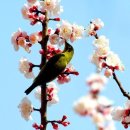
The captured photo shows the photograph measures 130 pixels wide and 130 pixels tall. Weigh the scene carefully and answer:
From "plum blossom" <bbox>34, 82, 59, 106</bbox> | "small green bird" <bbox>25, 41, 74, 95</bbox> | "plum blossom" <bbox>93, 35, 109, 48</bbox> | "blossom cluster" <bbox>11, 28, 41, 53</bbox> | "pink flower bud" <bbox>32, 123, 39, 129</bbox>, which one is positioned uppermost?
"blossom cluster" <bbox>11, 28, 41, 53</bbox>

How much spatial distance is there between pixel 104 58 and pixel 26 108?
3.56 ft

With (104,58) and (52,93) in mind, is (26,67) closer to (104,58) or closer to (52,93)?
(52,93)

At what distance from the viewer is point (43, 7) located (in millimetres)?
4320

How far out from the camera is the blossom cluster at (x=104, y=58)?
12.4 ft

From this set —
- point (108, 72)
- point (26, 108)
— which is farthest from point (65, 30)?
point (26, 108)

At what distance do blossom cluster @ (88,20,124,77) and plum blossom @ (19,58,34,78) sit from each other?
29.9 inches

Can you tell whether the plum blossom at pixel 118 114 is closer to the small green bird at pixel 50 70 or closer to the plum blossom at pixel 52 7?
the small green bird at pixel 50 70

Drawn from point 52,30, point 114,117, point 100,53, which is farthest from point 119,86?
point 52,30

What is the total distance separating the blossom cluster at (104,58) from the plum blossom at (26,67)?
0.76 m

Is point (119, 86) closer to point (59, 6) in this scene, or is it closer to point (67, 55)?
point (67, 55)

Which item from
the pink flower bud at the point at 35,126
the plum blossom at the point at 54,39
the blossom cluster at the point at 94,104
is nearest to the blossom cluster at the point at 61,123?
the pink flower bud at the point at 35,126

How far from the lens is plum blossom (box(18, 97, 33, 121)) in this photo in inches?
152

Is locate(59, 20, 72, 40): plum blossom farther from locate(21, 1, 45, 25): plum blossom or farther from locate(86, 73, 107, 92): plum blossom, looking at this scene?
locate(86, 73, 107, 92): plum blossom

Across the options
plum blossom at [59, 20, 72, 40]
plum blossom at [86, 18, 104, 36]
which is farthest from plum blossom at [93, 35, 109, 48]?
plum blossom at [59, 20, 72, 40]
